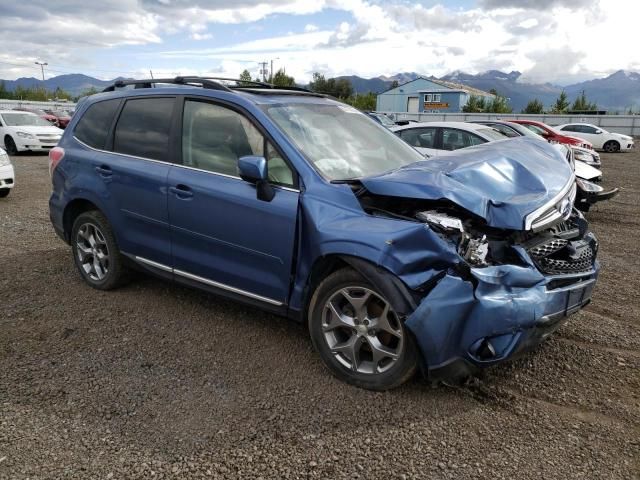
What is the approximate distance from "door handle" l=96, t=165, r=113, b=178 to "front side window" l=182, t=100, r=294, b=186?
0.86 m

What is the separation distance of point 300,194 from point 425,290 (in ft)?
3.37

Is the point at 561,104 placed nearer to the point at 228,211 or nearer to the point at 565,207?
the point at 565,207

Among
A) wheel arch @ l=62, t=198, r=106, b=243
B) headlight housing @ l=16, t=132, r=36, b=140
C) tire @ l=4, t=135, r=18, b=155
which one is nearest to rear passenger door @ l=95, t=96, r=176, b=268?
wheel arch @ l=62, t=198, r=106, b=243

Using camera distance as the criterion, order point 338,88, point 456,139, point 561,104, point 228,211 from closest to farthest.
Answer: point 228,211 → point 456,139 → point 561,104 → point 338,88

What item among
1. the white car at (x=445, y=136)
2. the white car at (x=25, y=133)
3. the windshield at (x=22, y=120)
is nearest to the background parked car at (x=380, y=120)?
the white car at (x=445, y=136)

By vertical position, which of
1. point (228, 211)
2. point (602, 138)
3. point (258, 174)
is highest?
point (258, 174)

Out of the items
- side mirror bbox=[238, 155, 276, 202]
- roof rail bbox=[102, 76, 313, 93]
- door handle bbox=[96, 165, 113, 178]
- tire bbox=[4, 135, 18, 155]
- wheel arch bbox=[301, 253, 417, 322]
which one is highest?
roof rail bbox=[102, 76, 313, 93]

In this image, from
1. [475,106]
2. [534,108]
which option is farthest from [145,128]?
[475,106]

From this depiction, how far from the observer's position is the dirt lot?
2.60 m

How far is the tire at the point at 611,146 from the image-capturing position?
2489cm

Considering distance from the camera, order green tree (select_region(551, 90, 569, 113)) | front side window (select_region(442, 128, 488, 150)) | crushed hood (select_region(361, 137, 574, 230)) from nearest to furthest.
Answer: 1. crushed hood (select_region(361, 137, 574, 230))
2. front side window (select_region(442, 128, 488, 150))
3. green tree (select_region(551, 90, 569, 113))

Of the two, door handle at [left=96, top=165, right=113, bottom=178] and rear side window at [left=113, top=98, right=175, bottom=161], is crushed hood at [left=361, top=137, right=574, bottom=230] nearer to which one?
rear side window at [left=113, top=98, right=175, bottom=161]

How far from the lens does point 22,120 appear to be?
58.6ft

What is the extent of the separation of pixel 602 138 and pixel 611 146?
22.2 inches
